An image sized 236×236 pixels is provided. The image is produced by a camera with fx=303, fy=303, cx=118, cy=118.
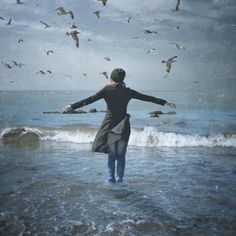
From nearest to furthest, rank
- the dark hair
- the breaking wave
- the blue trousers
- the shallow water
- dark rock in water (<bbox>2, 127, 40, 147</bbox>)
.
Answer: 1. the shallow water
2. the dark hair
3. the blue trousers
4. dark rock in water (<bbox>2, 127, 40, 147</bbox>)
5. the breaking wave

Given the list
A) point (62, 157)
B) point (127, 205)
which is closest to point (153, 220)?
point (127, 205)

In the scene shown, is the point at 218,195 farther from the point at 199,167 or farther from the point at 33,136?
the point at 33,136

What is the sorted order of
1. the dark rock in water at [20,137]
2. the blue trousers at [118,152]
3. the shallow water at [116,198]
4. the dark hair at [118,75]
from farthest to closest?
the dark rock in water at [20,137]
the blue trousers at [118,152]
the dark hair at [118,75]
the shallow water at [116,198]

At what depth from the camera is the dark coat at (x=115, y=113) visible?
6547 millimetres

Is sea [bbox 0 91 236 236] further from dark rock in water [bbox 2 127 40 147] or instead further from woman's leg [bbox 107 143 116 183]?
dark rock in water [bbox 2 127 40 147]

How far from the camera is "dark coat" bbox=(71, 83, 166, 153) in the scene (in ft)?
21.5

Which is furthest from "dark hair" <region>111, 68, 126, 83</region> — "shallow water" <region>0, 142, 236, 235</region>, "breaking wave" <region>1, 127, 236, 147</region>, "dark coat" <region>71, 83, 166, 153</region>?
"breaking wave" <region>1, 127, 236, 147</region>

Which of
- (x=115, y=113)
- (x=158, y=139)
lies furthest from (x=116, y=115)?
(x=158, y=139)

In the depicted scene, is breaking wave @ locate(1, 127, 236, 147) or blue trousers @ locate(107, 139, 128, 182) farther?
breaking wave @ locate(1, 127, 236, 147)

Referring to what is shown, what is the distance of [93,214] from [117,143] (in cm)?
161

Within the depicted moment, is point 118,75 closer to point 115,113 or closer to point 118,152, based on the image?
point 115,113

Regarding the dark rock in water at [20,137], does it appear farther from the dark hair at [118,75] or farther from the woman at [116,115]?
the dark hair at [118,75]

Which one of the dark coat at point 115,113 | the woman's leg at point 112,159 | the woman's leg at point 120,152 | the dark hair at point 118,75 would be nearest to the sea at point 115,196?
the woman's leg at point 112,159

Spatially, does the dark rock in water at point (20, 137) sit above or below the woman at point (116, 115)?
below
